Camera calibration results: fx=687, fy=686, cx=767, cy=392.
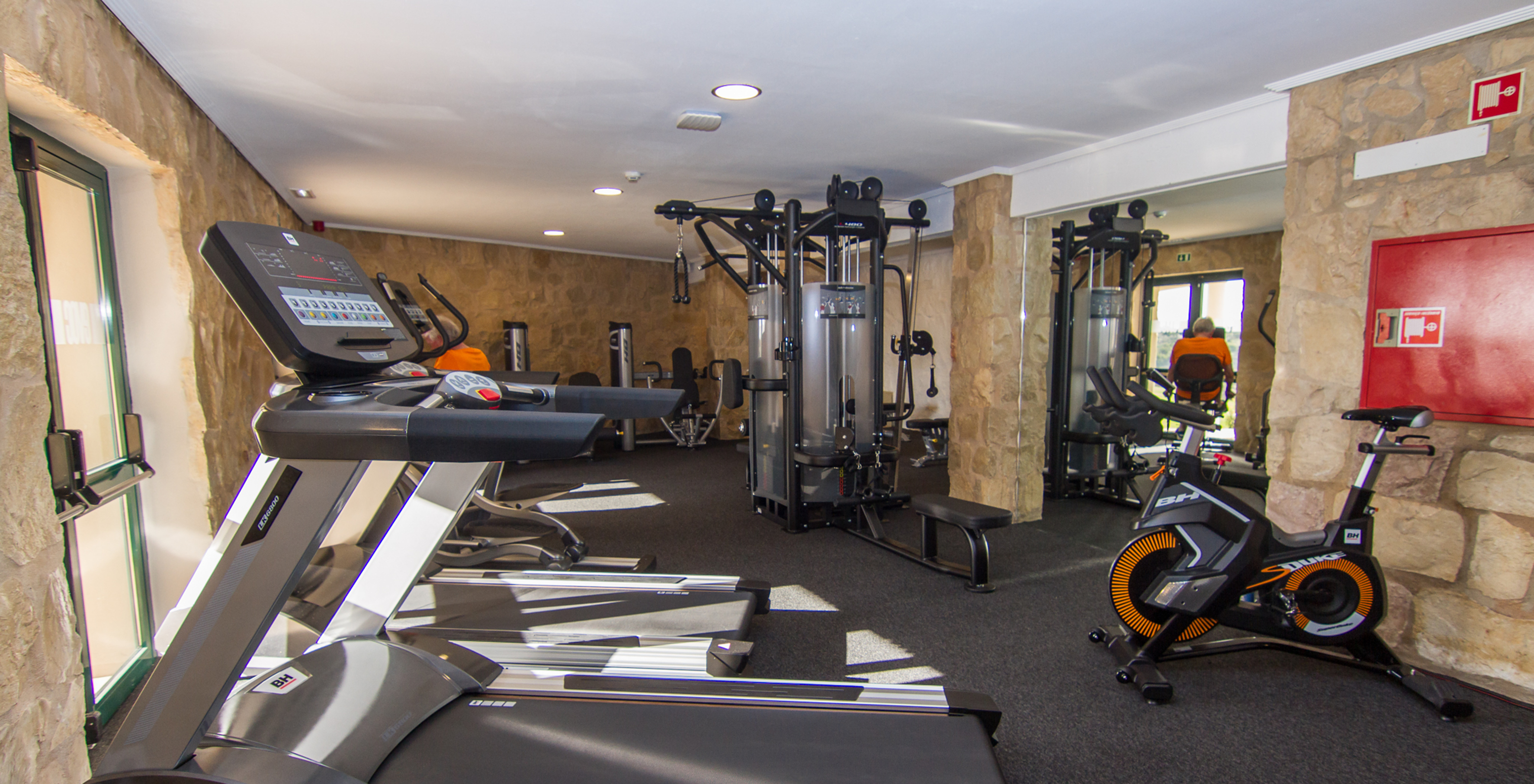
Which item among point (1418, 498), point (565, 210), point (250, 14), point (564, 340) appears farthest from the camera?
point (564, 340)

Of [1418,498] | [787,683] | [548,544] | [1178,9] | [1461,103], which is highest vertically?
[1178,9]

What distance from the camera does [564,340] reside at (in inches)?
317

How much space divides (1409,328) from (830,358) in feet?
8.84

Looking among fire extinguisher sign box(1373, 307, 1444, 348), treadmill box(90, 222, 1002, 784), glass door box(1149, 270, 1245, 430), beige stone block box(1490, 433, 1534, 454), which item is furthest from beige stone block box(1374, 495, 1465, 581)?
glass door box(1149, 270, 1245, 430)

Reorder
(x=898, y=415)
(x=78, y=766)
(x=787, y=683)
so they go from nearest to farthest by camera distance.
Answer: (x=78, y=766) → (x=787, y=683) → (x=898, y=415)

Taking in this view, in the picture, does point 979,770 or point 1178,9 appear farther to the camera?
point 1178,9

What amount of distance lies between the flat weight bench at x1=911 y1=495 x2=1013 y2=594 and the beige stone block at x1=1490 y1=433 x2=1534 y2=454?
5.43ft

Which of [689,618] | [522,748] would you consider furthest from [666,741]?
[689,618]

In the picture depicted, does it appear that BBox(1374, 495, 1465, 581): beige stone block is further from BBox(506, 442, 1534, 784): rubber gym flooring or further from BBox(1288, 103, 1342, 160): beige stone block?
BBox(1288, 103, 1342, 160): beige stone block

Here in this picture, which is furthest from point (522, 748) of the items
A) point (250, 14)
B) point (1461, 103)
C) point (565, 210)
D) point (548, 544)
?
point (565, 210)

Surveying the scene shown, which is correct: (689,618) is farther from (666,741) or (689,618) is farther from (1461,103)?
(1461,103)

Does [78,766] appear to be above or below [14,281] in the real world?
below

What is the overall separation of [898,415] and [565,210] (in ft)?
10.6

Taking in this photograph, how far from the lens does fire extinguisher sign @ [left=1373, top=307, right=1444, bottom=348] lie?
2.44 meters
